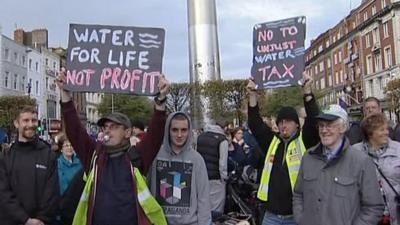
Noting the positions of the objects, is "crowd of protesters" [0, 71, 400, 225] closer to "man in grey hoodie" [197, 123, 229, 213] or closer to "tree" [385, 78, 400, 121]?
"man in grey hoodie" [197, 123, 229, 213]

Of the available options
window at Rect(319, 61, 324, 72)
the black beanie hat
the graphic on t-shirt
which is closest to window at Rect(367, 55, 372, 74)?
window at Rect(319, 61, 324, 72)

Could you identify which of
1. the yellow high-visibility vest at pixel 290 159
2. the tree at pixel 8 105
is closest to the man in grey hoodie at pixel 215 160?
the yellow high-visibility vest at pixel 290 159

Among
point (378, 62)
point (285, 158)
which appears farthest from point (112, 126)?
point (378, 62)

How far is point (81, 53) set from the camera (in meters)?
5.42

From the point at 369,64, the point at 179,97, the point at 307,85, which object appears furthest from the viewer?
the point at 369,64

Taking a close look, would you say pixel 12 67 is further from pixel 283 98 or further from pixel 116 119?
pixel 116 119

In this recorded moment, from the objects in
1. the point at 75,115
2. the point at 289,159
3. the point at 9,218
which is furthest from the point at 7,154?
the point at 289,159

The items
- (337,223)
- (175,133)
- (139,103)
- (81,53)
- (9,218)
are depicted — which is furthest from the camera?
(139,103)

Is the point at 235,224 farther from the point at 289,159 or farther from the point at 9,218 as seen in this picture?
the point at 9,218

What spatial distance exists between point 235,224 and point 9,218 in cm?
233

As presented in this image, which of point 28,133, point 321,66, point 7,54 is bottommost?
point 28,133

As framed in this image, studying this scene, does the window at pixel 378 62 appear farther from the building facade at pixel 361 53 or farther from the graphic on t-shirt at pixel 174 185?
the graphic on t-shirt at pixel 174 185

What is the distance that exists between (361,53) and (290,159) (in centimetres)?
6780

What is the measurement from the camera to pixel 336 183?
413 cm
